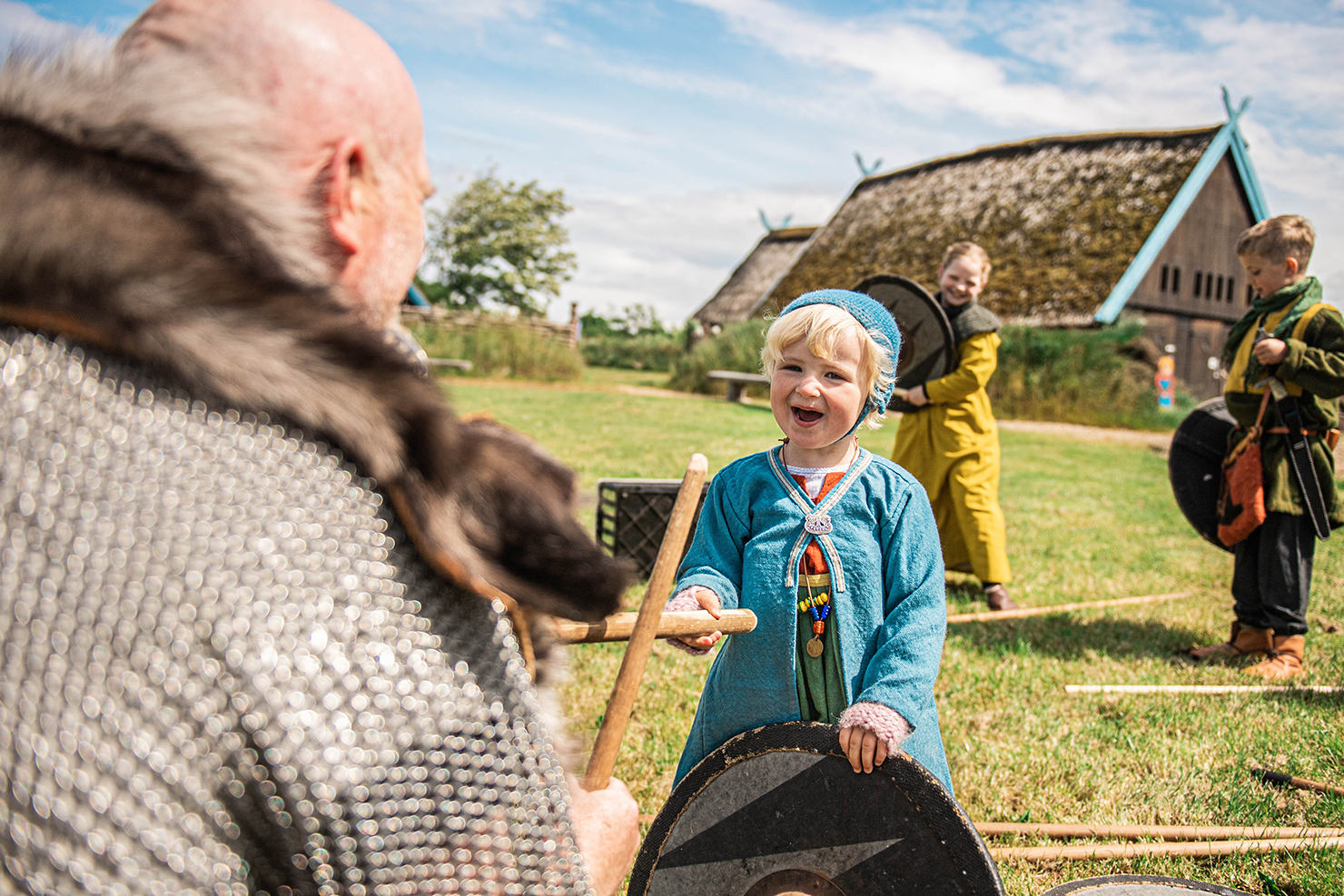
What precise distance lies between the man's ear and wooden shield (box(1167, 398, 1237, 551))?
508 cm

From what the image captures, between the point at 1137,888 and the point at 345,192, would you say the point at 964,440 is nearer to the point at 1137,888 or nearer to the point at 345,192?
the point at 1137,888

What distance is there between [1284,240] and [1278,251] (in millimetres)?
58

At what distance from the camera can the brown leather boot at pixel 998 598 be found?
5484 millimetres

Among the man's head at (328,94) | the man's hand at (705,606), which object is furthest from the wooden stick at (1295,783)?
the man's head at (328,94)

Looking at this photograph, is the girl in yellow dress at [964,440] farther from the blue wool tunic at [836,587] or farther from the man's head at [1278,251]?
the blue wool tunic at [836,587]

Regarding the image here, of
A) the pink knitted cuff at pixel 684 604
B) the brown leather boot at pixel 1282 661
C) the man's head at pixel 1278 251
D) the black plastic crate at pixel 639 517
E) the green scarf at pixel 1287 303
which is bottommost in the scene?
the brown leather boot at pixel 1282 661

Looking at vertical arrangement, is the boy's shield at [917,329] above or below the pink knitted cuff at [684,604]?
above

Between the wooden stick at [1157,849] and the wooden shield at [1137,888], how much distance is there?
0.55 metres

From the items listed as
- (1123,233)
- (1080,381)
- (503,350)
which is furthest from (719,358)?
(1123,233)

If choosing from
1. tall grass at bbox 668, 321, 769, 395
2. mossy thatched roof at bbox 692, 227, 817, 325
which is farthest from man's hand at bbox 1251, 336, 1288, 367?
mossy thatched roof at bbox 692, 227, 817, 325

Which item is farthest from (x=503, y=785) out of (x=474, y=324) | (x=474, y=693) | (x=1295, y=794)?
(x=474, y=324)

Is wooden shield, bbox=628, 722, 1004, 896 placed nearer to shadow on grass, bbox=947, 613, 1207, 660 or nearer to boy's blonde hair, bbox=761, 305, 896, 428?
boy's blonde hair, bbox=761, 305, 896, 428

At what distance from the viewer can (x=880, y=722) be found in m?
1.75

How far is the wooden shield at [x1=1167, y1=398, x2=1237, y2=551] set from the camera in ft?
16.3
